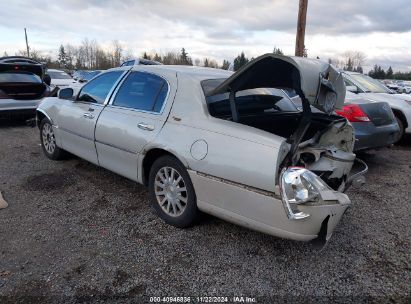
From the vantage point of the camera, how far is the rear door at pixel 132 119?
379 centimetres

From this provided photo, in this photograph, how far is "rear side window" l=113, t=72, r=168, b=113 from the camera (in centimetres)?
388

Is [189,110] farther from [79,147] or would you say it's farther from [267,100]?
[79,147]

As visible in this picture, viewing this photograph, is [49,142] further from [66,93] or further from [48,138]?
[66,93]

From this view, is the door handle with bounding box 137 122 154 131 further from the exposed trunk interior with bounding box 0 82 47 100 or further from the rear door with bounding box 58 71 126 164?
the exposed trunk interior with bounding box 0 82 47 100

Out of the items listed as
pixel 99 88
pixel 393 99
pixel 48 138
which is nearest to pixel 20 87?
pixel 48 138

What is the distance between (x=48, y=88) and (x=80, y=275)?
8.18m

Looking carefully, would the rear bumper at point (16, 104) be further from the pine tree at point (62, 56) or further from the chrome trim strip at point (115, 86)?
the pine tree at point (62, 56)

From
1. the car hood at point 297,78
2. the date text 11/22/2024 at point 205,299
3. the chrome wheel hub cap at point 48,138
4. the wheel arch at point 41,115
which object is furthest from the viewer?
the chrome wheel hub cap at point 48,138

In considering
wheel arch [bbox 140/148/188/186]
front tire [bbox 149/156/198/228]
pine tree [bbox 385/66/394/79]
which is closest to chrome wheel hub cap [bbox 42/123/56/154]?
wheel arch [bbox 140/148/188/186]

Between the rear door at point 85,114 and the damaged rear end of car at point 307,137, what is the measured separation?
5.15ft

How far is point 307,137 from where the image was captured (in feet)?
12.1

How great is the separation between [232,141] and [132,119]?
1.40 metres

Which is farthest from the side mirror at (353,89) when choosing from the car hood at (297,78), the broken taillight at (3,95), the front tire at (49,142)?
the broken taillight at (3,95)

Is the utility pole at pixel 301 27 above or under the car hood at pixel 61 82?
above
